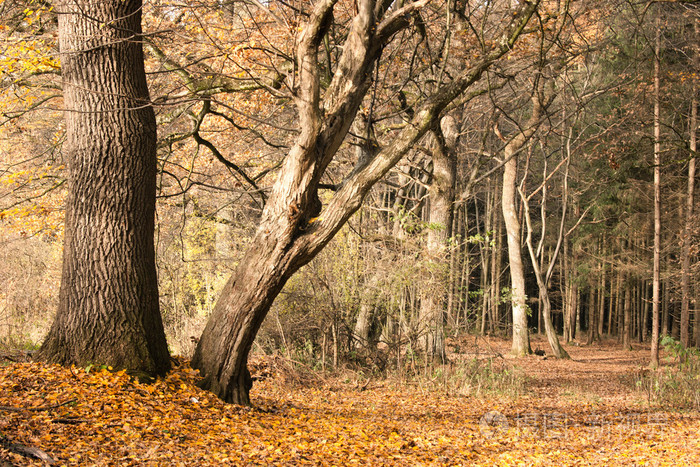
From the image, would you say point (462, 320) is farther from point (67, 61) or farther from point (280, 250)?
point (67, 61)

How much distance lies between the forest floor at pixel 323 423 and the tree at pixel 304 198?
505 mm

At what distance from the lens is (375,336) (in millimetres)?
10180

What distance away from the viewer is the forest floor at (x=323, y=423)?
414cm

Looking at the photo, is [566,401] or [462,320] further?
[462,320]

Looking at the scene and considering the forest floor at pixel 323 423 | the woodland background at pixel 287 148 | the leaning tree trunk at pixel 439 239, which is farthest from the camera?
the leaning tree trunk at pixel 439 239

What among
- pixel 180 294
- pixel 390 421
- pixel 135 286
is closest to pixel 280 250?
pixel 135 286

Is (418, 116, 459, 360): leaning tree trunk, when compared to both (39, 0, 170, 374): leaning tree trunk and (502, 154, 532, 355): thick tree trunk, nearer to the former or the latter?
(39, 0, 170, 374): leaning tree trunk

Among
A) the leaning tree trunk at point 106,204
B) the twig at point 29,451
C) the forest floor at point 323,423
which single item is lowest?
the forest floor at point 323,423

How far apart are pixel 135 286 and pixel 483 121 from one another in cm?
1440

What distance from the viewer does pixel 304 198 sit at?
586 cm

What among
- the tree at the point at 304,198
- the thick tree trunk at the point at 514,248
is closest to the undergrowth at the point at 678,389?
the tree at the point at 304,198

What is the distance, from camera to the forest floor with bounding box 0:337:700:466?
414 centimetres

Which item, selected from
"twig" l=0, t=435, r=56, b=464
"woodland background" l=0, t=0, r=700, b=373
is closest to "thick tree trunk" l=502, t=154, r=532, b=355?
"woodland background" l=0, t=0, r=700, b=373

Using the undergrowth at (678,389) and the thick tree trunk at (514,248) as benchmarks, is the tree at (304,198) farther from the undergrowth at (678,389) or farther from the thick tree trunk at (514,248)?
the thick tree trunk at (514,248)
